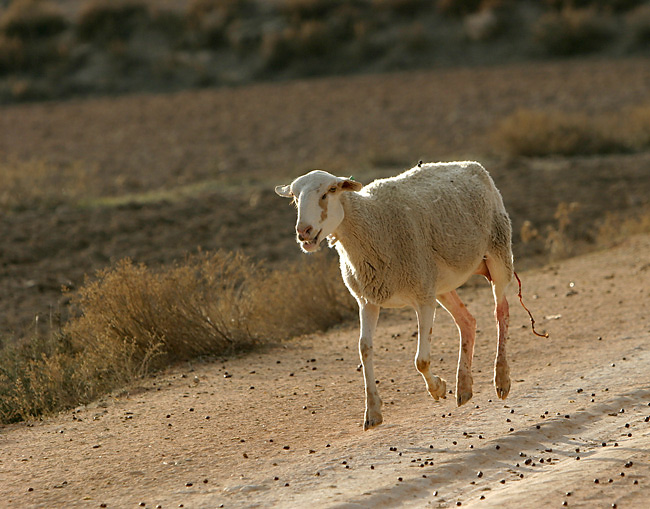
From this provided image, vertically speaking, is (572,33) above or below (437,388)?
above

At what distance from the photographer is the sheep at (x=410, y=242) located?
26.0 ft

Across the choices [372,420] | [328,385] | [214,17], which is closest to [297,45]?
[214,17]

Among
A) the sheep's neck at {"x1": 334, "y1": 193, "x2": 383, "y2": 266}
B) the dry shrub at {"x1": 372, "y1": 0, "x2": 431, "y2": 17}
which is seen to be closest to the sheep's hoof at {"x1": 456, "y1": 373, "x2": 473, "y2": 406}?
the sheep's neck at {"x1": 334, "y1": 193, "x2": 383, "y2": 266}

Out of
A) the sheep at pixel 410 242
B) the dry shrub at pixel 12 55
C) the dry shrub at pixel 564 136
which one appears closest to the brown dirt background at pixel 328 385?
the sheep at pixel 410 242

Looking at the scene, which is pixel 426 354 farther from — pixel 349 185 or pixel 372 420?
pixel 349 185

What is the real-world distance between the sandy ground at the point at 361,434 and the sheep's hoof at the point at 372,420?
10 cm

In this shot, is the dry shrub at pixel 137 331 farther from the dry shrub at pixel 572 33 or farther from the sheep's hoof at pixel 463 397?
the dry shrub at pixel 572 33

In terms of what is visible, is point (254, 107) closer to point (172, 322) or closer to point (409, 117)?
point (409, 117)

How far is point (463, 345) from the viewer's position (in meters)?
8.89

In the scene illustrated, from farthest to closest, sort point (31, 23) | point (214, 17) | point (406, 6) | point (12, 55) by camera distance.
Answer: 1. point (31, 23)
2. point (214, 17)
3. point (12, 55)
4. point (406, 6)

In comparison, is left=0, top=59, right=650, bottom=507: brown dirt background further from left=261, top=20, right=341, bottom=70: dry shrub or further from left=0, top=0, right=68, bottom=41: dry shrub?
left=0, top=0, right=68, bottom=41: dry shrub

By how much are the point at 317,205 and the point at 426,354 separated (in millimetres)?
1408

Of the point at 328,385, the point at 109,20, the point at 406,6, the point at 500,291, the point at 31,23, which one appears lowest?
the point at 328,385

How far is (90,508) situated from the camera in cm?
696
